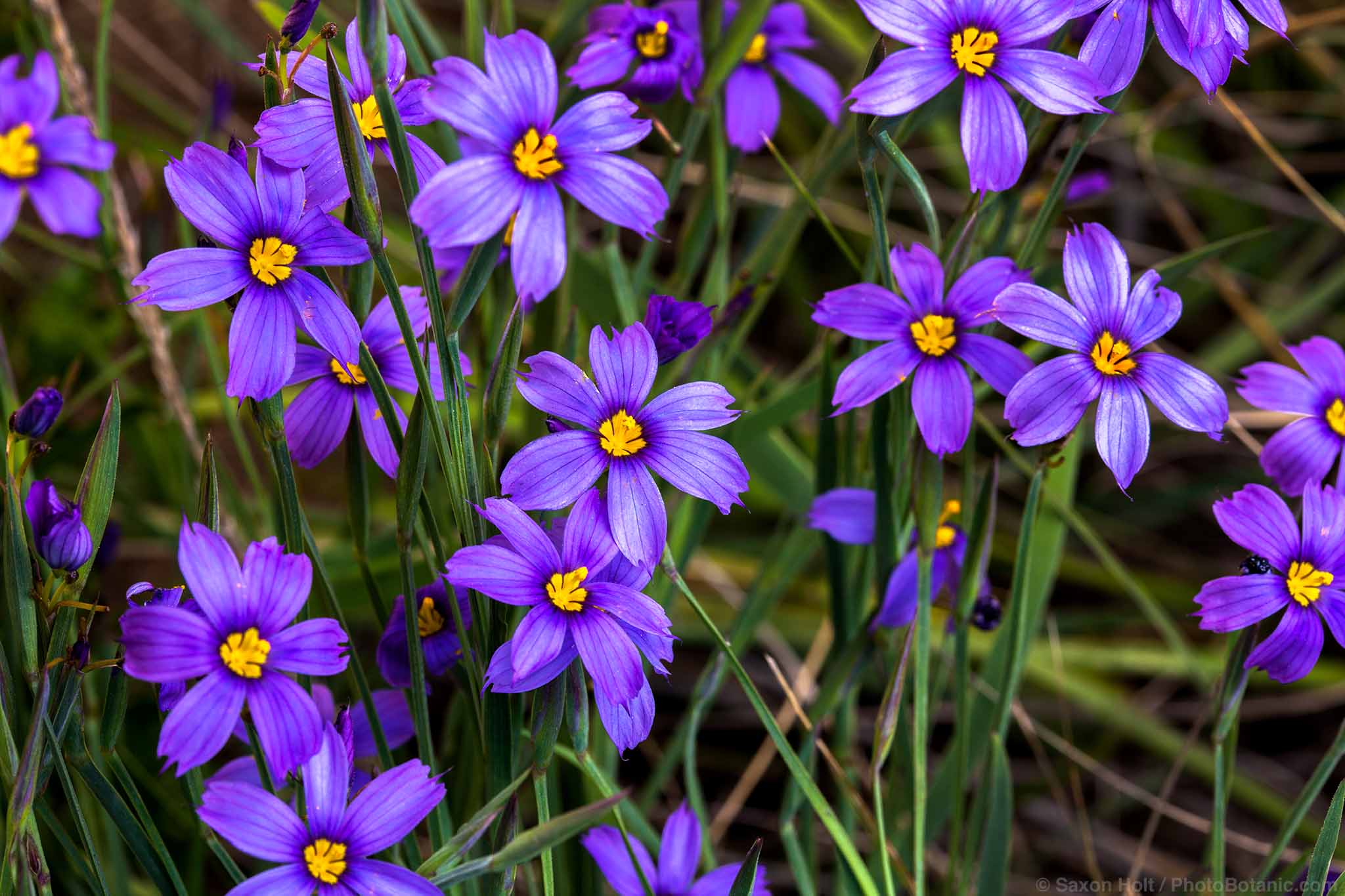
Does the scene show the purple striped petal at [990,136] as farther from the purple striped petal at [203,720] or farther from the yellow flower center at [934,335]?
the purple striped petal at [203,720]

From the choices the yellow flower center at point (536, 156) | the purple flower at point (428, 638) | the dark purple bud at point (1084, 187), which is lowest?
the purple flower at point (428, 638)

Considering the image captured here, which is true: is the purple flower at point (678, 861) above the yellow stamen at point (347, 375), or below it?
below

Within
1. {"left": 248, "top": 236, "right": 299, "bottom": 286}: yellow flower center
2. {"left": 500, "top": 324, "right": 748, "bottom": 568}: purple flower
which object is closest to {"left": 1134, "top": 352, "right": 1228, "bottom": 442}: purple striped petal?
{"left": 500, "top": 324, "right": 748, "bottom": 568}: purple flower

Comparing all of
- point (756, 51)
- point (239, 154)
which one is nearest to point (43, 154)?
point (239, 154)

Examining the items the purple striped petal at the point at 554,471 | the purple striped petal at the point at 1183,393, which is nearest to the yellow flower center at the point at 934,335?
the purple striped petal at the point at 1183,393

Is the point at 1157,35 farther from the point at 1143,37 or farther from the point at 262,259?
the point at 262,259

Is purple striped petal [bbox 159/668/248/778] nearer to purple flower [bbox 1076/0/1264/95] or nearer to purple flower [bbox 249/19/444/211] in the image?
purple flower [bbox 249/19/444/211]
